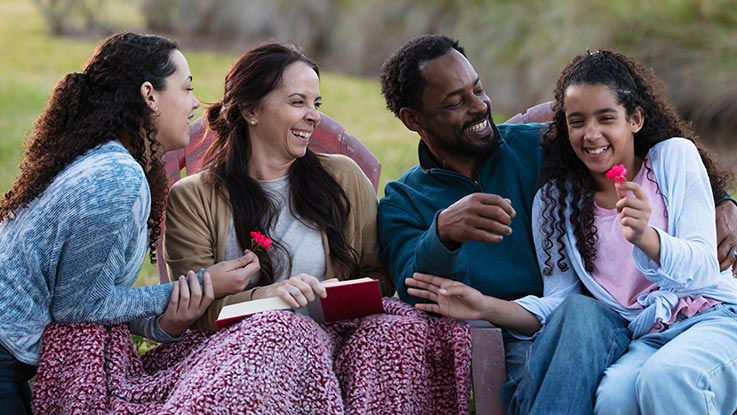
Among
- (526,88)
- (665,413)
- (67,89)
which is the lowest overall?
(665,413)

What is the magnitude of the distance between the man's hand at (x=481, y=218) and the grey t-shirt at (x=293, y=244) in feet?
2.02

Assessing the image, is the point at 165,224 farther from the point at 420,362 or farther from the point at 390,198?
the point at 420,362

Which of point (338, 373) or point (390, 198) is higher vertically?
point (390, 198)

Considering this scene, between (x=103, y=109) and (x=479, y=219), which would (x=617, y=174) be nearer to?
(x=479, y=219)

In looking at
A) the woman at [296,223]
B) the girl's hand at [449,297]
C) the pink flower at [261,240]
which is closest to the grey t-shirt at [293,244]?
the woman at [296,223]

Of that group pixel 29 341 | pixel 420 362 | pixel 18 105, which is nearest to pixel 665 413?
pixel 420 362

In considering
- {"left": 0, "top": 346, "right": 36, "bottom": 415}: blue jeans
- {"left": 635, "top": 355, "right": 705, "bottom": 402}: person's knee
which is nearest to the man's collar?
{"left": 635, "top": 355, "right": 705, "bottom": 402}: person's knee

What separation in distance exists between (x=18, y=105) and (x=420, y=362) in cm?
682

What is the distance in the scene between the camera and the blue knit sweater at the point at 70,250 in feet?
9.31

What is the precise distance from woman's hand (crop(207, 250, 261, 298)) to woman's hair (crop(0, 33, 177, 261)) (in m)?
0.40

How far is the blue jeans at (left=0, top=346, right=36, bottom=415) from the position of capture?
2.89 meters

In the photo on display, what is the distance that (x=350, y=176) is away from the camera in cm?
346

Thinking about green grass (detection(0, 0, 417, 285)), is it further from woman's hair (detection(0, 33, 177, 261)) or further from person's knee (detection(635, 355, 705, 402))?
person's knee (detection(635, 355, 705, 402))

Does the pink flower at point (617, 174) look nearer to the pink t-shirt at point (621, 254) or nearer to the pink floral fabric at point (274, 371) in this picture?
the pink t-shirt at point (621, 254)
